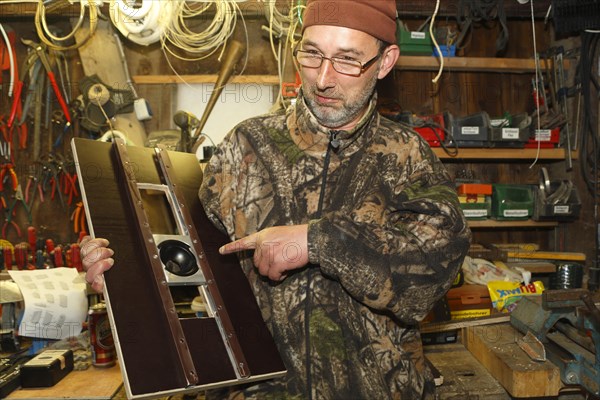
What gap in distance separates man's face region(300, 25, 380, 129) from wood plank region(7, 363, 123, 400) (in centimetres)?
110

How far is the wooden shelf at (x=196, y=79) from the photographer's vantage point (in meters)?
2.64

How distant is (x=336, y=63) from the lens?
1.34 metres

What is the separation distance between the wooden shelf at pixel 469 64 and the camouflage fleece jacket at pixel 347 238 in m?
1.23

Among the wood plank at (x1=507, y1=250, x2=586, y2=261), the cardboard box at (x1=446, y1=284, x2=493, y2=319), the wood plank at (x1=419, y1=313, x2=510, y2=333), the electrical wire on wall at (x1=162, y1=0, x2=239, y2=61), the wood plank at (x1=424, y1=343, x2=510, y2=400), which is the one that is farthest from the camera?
the wood plank at (x1=507, y1=250, x2=586, y2=261)

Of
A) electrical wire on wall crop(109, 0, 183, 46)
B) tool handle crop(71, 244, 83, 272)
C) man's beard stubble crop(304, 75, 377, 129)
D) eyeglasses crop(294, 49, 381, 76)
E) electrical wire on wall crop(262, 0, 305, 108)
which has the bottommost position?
tool handle crop(71, 244, 83, 272)

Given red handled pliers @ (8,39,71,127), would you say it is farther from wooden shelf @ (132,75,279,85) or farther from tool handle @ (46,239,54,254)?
tool handle @ (46,239,54,254)

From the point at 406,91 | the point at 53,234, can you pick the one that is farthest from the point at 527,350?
the point at 53,234

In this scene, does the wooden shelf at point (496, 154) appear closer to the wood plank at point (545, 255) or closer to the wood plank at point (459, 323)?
the wood plank at point (545, 255)

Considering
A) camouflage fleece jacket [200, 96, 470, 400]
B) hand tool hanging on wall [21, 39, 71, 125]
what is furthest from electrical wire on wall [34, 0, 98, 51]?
camouflage fleece jacket [200, 96, 470, 400]

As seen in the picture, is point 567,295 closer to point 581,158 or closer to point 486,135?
point 486,135

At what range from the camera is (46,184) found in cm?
252

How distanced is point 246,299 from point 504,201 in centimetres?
171

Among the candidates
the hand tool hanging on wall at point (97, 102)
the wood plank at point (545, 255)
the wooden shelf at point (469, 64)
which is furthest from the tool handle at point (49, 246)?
the wood plank at point (545, 255)

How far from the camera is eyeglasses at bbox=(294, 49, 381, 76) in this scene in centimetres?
134
